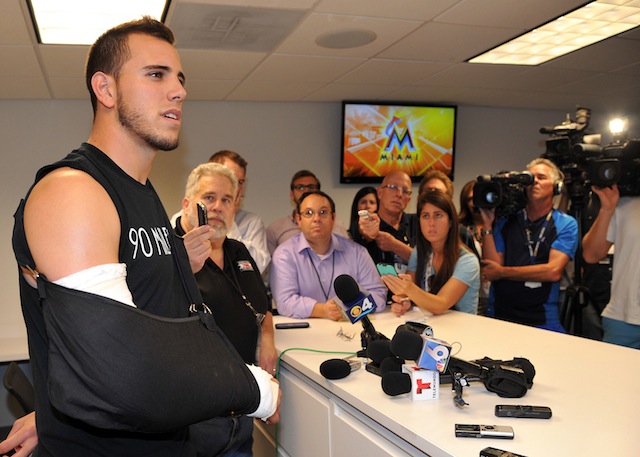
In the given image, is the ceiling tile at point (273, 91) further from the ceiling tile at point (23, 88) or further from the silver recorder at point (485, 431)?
the silver recorder at point (485, 431)

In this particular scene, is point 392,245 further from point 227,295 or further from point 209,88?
point 209,88

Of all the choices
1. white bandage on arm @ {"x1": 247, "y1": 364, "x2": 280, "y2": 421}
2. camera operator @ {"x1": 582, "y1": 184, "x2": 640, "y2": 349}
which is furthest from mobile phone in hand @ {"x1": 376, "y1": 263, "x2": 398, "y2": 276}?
white bandage on arm @ {"x1": 247, "y1": 364, "x2": 280, "y2": 421}

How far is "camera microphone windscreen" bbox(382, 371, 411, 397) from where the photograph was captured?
1.47m

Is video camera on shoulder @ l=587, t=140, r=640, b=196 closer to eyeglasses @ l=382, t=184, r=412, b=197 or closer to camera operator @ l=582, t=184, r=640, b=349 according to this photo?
camera operator @ l=582, t=184, r=640, b=349

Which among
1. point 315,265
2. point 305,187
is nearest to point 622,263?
point 315,265

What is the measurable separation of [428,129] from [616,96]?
1760 millimetres

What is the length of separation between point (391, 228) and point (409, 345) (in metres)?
2.09

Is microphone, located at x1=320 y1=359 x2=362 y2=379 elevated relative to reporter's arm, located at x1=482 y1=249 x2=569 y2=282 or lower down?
lower down

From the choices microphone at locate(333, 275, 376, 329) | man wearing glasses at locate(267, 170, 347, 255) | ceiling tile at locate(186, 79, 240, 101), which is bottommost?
microphone at locate(333, 275, 376, 329)

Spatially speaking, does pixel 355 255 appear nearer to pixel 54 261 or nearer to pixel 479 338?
pixel 479 338

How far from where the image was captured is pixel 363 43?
127 inches

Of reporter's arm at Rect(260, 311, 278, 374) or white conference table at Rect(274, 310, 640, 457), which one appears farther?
reporter's arm at Rect(260, 311, 278, 374)

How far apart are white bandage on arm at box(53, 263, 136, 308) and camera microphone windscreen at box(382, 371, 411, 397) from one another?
2.72 feet

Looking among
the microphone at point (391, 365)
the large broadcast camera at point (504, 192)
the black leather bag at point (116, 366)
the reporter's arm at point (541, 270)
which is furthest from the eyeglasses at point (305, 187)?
the black leather bag at point (116, 366)
